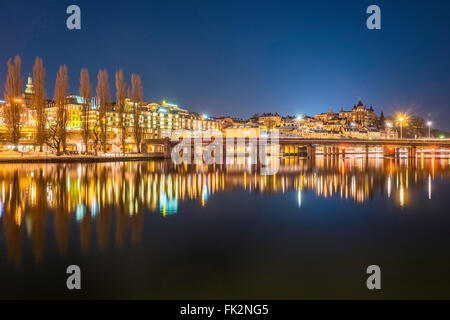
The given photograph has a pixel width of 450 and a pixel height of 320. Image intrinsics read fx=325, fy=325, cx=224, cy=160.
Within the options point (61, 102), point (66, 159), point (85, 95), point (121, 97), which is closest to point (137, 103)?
point (121, 97)

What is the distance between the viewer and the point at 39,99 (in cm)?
5066

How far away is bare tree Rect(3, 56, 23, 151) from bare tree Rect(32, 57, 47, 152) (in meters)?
2.14

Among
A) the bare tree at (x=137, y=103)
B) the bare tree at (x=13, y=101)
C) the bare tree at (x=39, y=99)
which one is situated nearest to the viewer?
the bare tree at (x=13, y=101)

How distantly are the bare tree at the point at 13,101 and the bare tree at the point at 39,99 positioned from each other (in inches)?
84.1

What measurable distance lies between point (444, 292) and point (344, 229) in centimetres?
518

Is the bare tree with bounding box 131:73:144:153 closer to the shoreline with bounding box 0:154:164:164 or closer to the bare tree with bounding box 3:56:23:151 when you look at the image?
the shoreline with bounding box 0:154:164:164

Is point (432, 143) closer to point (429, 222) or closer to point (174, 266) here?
point (429, 222)

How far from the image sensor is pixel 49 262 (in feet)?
25.9

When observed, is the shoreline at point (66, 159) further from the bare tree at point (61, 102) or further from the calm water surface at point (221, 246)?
the calm water surface at point (221, 246)

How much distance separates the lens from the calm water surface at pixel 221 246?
263 inches

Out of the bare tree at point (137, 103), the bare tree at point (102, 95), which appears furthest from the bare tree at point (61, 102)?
the bare tree at point (137, 103)

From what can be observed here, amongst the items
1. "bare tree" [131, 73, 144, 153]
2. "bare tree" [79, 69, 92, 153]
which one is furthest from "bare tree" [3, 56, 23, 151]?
"bare tree" [131, 73, 144, 153]

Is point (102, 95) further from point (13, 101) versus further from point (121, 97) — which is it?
point (13, 101)
